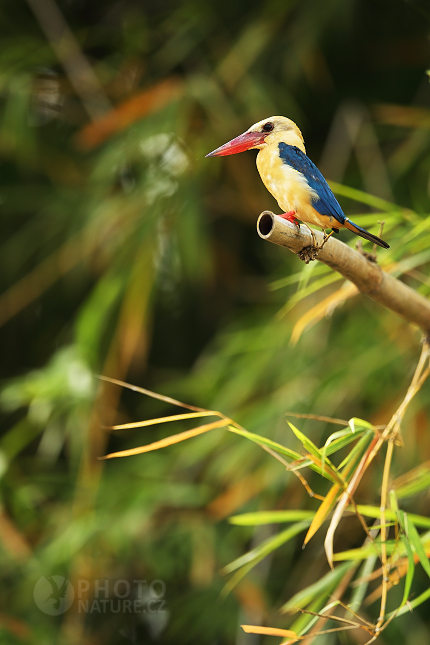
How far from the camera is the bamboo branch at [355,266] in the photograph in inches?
11.0

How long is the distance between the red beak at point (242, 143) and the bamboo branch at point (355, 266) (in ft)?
0.11

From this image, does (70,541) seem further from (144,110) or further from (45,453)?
(144,110)

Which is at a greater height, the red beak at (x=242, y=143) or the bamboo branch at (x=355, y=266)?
the red beak at (x=242, y=143)

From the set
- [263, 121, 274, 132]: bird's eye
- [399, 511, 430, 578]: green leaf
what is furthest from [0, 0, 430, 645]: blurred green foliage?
[263, 121, 274, 132]: bird's eye

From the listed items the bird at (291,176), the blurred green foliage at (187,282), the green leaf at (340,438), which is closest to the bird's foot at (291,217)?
the bird at (291,176)

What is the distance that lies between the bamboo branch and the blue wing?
0.04 ft

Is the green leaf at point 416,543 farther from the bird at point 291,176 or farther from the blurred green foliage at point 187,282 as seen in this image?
the blurred green foliage at point 187,282

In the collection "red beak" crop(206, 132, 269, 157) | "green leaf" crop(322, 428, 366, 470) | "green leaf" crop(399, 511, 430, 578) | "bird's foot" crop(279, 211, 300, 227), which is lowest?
"green leaf" crop(399, 511, 430, 578)

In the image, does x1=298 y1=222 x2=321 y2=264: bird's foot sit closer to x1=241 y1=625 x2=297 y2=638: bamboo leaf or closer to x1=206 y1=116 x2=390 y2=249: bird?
x1=206 y1=116 x2=390 y2=249: bird

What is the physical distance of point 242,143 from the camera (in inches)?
11.9

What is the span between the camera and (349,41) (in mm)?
1341

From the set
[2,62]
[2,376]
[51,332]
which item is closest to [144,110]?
[2,62]

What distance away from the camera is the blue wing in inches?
11.8

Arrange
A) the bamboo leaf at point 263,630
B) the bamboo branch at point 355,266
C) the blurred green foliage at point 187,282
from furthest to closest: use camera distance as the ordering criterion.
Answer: the blurred green foliage at point 187,282
the bamboo leaf at point 263,630
the bamboo branch at point 355,266
